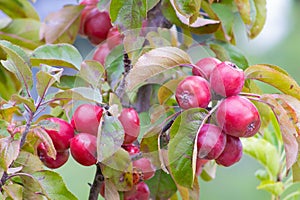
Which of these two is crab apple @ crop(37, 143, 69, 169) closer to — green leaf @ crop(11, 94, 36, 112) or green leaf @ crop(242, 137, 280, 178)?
green leaf @ crop(11, 94, 36, 112)

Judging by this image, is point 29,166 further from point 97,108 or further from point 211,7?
point 211,7

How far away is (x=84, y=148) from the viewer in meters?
0.74

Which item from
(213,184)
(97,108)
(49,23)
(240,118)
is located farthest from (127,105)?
(213,184)

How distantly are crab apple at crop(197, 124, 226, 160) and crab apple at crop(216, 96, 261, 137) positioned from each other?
0.04ft

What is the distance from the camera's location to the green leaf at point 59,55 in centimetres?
84

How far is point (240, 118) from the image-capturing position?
702mm

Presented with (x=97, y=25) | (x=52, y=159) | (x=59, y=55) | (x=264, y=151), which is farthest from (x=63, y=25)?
(x=264, y=151)

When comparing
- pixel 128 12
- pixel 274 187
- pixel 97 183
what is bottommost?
pixel 274 187

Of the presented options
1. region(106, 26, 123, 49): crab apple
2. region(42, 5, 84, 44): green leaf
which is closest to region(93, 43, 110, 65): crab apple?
region(106, 26, 123, 49): crab apple

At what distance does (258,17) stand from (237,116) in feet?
1.12

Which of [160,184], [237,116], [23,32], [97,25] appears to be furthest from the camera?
[23,32]

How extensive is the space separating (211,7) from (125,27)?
0.21 meters

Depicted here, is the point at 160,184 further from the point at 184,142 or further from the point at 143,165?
the point at 184,142

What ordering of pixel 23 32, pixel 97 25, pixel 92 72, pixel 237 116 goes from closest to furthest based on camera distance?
pixel 237 116 < pixel 92 72 < pixel 97 25 < pixel 23 32
